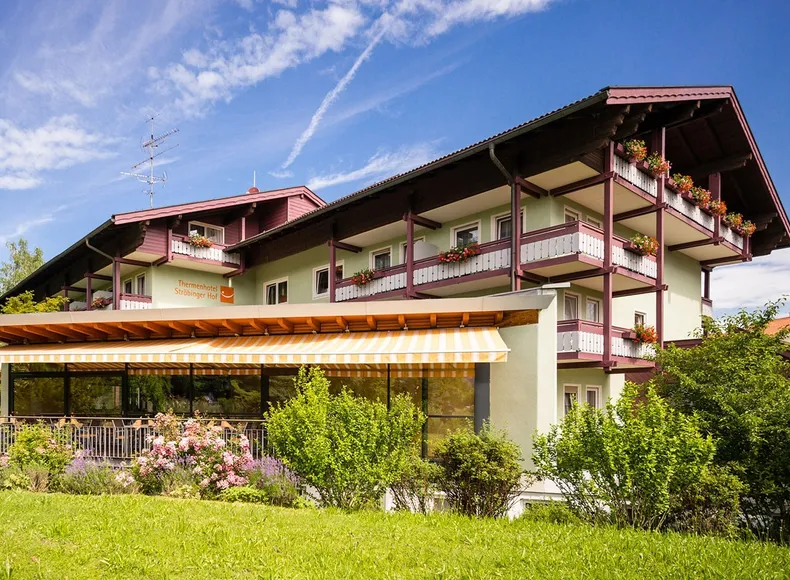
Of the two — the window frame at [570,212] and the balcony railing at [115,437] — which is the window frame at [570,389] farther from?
the balcony railing at [115,437]

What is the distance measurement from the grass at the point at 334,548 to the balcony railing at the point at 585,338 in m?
10.7

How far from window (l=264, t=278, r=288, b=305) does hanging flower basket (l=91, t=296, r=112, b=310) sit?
709 cm

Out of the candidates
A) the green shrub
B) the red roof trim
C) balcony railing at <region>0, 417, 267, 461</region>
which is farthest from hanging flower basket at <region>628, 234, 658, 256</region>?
the red roof trim

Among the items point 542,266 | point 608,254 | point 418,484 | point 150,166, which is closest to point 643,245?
point 608,254

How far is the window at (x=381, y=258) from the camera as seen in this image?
2725 centimetres

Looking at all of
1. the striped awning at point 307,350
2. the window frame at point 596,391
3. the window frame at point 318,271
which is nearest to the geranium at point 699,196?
the window frame at point 596,391

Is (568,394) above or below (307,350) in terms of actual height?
below

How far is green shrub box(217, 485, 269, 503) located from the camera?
11062mm

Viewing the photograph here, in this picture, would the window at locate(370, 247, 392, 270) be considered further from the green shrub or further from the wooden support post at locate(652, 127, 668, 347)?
the green shrub

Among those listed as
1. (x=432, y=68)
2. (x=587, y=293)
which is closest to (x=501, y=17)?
(x=432, y=68)

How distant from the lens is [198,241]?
29453 millimetres

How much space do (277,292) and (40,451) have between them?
1990 cm

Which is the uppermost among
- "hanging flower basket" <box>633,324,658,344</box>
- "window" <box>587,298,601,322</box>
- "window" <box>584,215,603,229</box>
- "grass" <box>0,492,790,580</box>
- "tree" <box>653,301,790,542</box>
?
"window" <box>584,215,603,229</box>

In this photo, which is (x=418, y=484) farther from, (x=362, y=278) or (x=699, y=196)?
(x=699, y=196)
